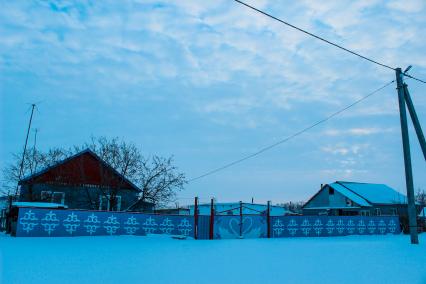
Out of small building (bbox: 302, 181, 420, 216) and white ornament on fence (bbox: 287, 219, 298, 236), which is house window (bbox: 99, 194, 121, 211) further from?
small building (bbox: 302, 181, 420, 216)

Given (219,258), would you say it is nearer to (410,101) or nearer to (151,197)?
(410,101)

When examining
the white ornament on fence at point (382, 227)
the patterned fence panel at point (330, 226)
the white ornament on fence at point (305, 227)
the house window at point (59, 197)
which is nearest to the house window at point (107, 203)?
the house window at point (59, 197)

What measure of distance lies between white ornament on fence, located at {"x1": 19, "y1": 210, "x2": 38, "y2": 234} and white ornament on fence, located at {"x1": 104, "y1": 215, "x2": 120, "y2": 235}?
3158 millimetres

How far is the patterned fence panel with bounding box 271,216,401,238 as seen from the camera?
22375 mm

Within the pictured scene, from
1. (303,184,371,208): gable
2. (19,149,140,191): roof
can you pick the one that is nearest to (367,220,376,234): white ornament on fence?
(19,149,140,191): roof

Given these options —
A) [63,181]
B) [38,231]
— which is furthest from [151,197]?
[38,231]

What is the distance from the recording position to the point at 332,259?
10672 mm

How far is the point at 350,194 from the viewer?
146 ft

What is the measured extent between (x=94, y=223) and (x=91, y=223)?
0.15 meters

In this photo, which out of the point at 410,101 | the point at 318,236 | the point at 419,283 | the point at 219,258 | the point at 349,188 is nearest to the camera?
the point at 419,283

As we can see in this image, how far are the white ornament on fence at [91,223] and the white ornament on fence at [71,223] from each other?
413 mm

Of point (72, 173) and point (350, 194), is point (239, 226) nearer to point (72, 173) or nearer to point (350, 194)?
point (72, 173)

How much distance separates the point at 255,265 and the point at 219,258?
1769mm

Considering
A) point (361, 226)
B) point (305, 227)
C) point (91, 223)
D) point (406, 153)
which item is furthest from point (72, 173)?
point (406, 153)
